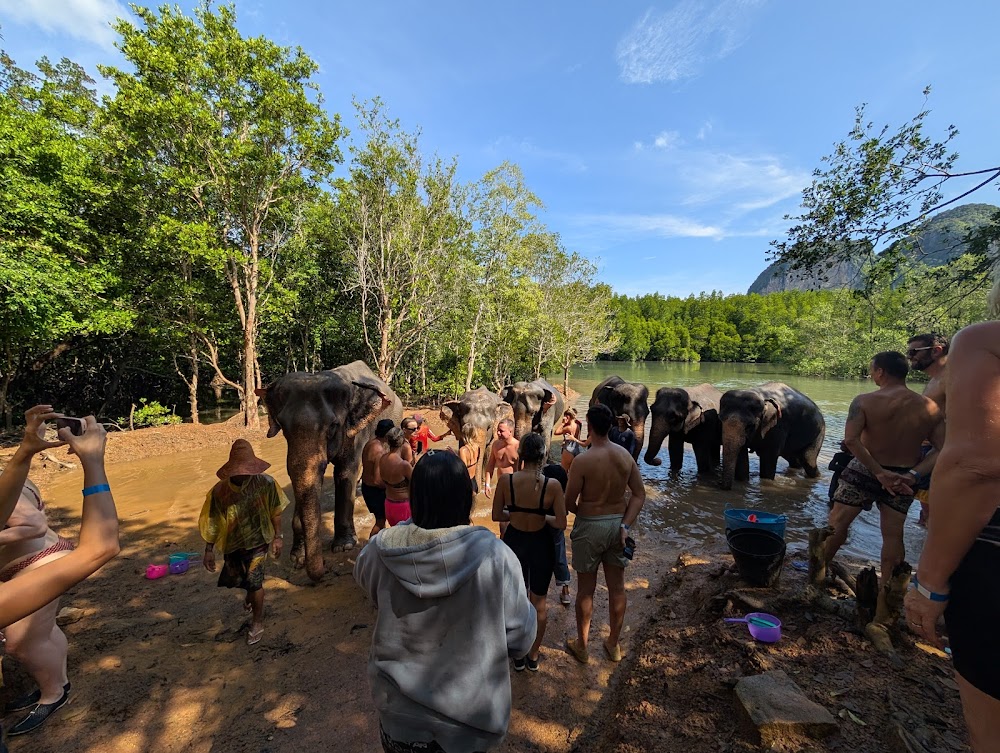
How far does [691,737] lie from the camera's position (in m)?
2.61

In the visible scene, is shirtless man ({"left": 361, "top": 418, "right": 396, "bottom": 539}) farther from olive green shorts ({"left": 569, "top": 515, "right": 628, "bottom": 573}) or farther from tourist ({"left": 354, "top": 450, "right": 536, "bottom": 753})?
tourist ({"left": 354, "top": 450, "right": 536, "bottom": 753})

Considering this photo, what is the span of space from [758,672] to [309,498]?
448cm

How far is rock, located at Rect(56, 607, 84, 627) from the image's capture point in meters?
4.17

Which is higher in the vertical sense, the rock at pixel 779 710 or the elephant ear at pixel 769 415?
the elephant ear at pixel 769 415

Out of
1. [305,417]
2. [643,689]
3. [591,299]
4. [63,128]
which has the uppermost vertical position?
[63,128]

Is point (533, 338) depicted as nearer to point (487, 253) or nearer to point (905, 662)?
point (487, 253)

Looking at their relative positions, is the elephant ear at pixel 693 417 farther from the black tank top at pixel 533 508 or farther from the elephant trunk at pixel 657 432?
the black tank top at pixel 533 508

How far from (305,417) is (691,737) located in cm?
448

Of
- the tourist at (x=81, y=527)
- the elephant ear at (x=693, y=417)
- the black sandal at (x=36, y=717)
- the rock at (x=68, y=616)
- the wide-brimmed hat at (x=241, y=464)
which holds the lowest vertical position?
the rock at (x=68, y=616)

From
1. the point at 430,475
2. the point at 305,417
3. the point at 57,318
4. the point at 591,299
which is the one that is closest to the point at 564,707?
the point at 430,475

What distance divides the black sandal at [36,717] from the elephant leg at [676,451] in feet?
33.8

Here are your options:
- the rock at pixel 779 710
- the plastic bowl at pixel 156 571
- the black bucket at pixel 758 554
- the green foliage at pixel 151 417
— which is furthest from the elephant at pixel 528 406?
the green foliage at pixel 151 417

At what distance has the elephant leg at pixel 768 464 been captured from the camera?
980cm

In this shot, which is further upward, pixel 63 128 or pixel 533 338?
pixel 63 128
